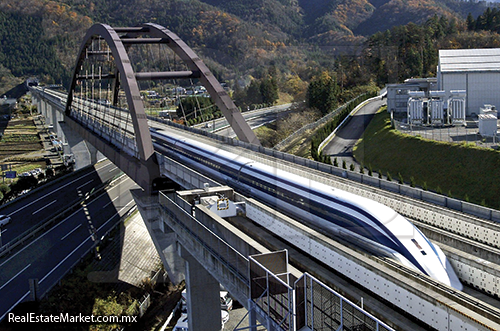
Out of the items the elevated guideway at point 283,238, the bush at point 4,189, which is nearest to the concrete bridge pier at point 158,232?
the elevated guideway at point 283,238

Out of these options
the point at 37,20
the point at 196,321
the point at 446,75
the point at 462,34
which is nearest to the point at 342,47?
the point at 462,34

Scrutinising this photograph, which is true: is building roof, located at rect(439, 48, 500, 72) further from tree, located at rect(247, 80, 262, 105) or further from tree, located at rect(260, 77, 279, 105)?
tree, located at rect(247, 80, 262, 105)

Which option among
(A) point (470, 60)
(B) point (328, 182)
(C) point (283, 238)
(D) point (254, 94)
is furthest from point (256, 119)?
(C) point (283, 238)

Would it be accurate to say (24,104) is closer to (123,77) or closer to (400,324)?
(123,77)

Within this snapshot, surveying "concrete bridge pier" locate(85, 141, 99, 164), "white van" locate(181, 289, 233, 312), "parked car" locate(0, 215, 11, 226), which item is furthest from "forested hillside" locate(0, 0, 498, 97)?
"white van" locate(181, 289, 233, 312)

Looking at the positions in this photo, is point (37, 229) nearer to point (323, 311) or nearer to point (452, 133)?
point (323, 311)

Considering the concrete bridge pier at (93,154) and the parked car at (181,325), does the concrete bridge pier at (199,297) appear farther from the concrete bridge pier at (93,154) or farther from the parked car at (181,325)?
the concrete bridge pier at (93,154)
